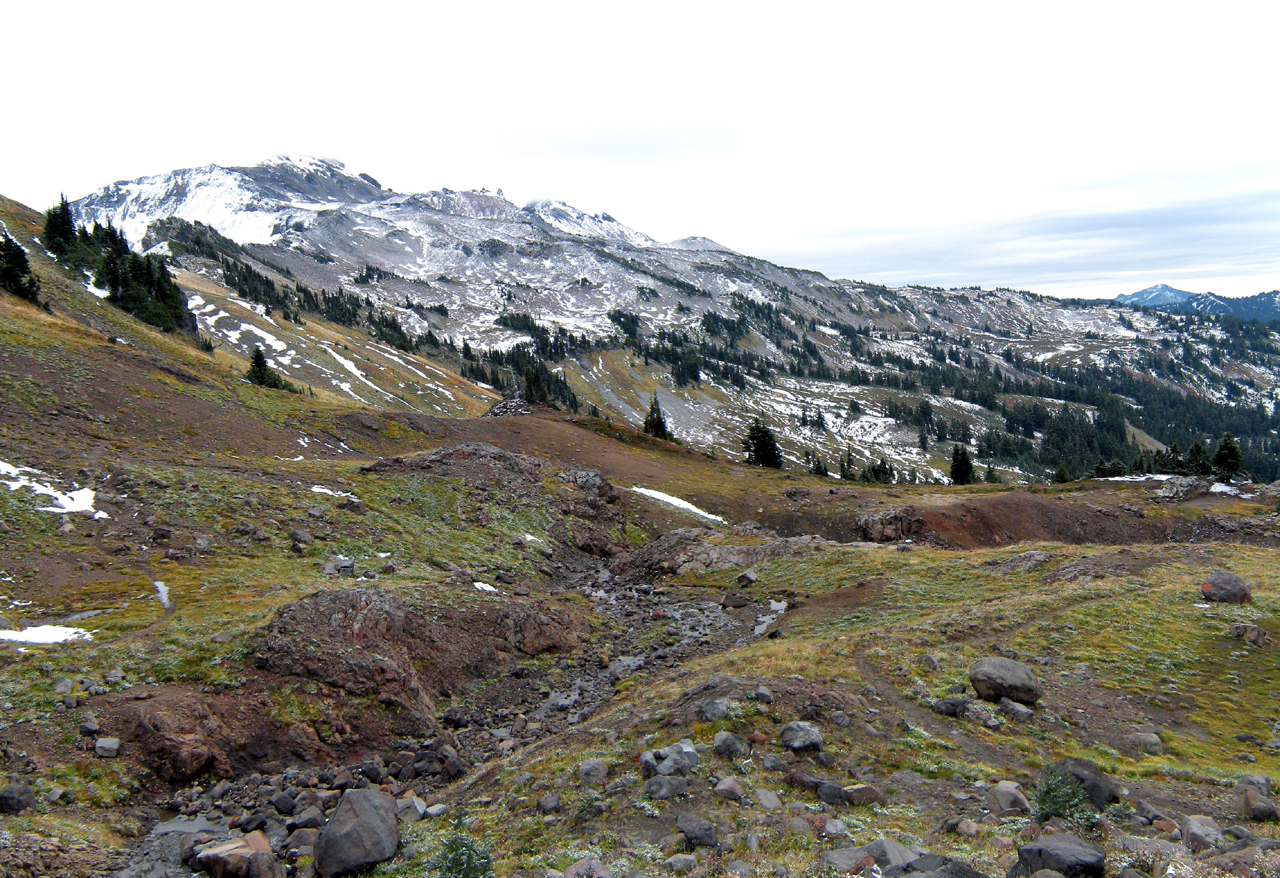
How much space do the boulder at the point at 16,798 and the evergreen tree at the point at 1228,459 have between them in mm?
108545

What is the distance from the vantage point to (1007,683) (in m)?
16.9

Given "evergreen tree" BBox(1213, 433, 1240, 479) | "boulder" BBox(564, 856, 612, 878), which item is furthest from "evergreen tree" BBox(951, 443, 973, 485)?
"boulder" BBox(564, 856, 612, 878)

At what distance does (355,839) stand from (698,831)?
21.4 feet

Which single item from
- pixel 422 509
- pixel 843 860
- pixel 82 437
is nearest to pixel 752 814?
pixel 843 860

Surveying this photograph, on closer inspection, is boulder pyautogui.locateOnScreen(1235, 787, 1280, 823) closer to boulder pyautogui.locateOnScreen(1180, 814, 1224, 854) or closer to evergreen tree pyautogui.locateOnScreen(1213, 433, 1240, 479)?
boulder pyautogui.locateOnScreen(1180, 814, 1224, 854)

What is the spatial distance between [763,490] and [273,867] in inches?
2145

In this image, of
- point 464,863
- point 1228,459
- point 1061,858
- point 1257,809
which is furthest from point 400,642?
point 1228,459

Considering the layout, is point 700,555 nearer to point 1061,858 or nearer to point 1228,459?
point 1061,858

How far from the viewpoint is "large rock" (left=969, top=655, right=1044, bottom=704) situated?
55.3 ft

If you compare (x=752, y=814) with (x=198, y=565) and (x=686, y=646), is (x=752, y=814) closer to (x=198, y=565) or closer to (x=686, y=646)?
(x=686, y=646)

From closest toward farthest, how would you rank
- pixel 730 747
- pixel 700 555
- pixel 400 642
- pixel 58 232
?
1. pixel 730 747
2. pixel 400 642
3. pixel 700 555
4. pixel 58 232

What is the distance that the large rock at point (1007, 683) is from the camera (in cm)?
1686

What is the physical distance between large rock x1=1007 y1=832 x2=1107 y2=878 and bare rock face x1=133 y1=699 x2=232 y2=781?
17.7 metres

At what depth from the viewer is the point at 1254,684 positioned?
1847 centimetres
